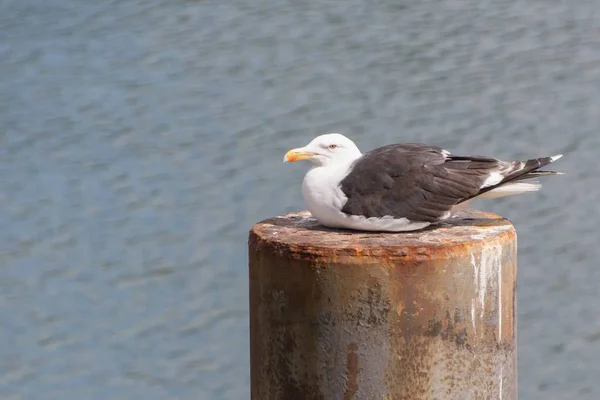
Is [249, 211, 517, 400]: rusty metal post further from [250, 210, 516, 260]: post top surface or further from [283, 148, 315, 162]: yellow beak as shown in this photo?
[283, 148, 315, 162]: yellow beak

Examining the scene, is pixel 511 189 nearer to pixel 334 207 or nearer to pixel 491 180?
pixel 491 180

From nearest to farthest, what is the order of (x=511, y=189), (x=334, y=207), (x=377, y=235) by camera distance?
(x=377, y=235) → (x=334, y=207) → (x=511, y=189)

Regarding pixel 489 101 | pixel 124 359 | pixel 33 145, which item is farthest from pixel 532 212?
pixel 33 145

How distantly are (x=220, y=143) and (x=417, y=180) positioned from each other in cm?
720

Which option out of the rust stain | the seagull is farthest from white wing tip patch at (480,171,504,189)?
the rust stain

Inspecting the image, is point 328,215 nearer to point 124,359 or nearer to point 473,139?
point 124,359

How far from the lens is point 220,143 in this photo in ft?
40.2

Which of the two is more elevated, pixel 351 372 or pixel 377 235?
pixel 377 235

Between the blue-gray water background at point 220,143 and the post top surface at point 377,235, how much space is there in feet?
13.3

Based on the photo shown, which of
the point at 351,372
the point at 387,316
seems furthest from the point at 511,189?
the point at 351,372

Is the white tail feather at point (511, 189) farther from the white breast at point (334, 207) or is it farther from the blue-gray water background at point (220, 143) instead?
the blue-gray water background at point (220, 143)

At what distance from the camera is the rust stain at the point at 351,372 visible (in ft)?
15.2

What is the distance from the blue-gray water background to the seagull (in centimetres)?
406

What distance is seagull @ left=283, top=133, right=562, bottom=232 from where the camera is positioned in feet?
16.7
